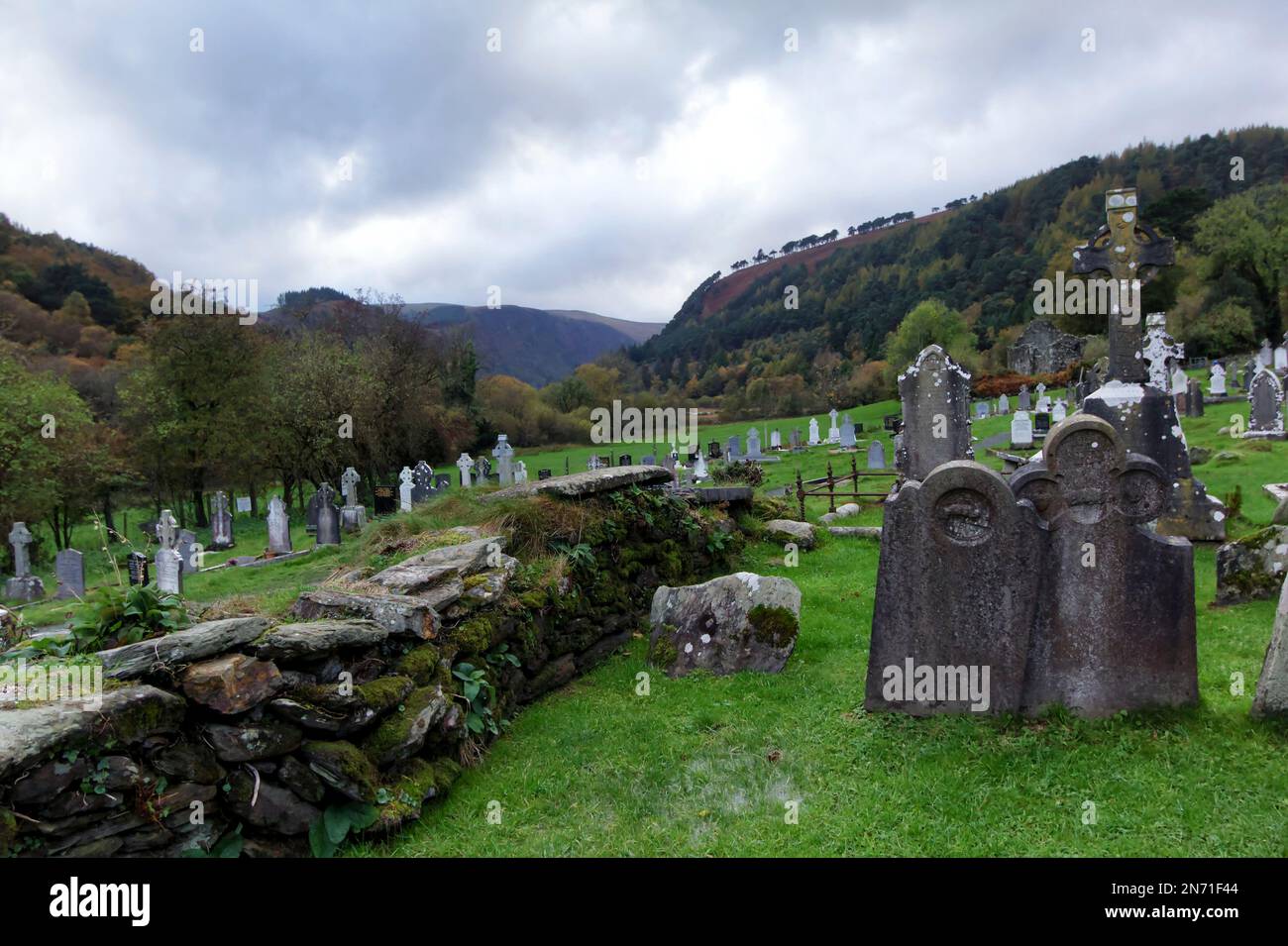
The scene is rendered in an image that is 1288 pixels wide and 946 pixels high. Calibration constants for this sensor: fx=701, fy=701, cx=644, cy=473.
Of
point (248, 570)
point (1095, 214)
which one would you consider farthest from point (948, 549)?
point (1095, 214)

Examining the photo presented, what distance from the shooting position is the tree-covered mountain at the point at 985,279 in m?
43.5

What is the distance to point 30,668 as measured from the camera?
3447mm

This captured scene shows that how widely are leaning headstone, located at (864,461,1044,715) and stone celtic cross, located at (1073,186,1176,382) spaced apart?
6.28 m

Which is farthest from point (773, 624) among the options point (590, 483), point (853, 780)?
point (590, 483)

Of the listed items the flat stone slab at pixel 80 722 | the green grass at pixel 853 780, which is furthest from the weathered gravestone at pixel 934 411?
the flat stone slab at pixel 80 722

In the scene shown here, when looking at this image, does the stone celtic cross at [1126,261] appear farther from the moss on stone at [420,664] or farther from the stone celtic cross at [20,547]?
the stone celtic cross at [20,547]

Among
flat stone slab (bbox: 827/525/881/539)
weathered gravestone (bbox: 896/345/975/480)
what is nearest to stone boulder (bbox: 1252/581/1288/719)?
weathered gravestone (bbox: 896/345/975/480)

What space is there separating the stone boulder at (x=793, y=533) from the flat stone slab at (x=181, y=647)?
341 inches

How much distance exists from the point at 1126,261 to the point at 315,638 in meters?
10.8

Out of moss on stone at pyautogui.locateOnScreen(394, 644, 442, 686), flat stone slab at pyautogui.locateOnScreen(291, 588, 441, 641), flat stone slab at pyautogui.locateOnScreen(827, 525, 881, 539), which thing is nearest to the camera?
moss on stone at pyautogui.locateOnScreen(394, 644, 442, 686)

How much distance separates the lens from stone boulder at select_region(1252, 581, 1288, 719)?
13.9 feet

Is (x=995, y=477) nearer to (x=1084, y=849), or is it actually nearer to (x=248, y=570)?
(x=1084, y=849)

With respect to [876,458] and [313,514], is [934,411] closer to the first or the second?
[876,458]

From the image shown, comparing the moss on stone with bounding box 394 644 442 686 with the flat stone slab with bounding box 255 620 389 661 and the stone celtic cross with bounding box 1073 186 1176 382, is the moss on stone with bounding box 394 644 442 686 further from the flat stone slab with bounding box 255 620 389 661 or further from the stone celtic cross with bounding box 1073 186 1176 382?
the stone celtic cross with bounding box 1073 186 1176 382
